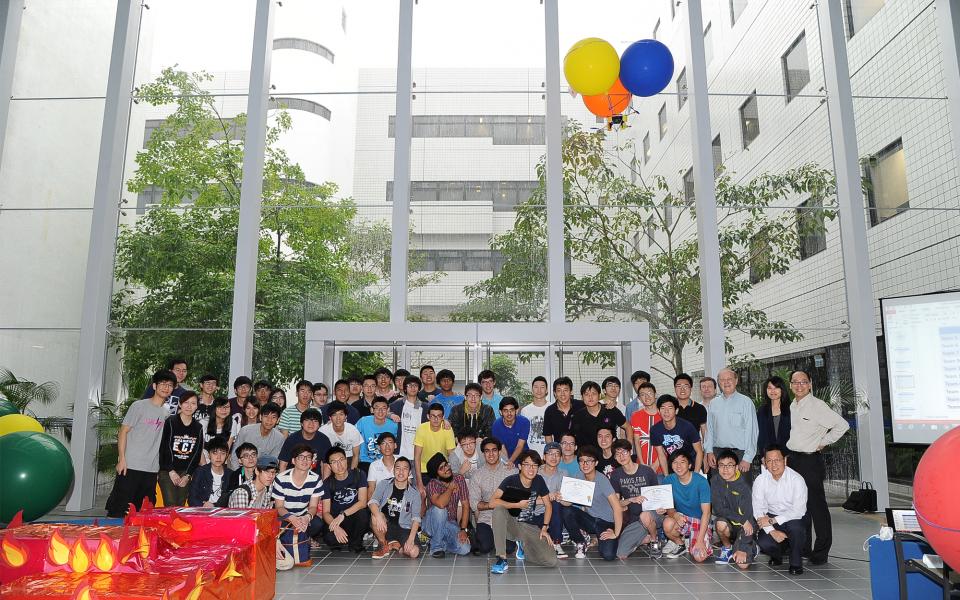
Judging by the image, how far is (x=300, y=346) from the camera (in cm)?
846

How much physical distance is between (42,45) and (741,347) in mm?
10534

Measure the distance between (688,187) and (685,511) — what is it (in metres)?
4.78

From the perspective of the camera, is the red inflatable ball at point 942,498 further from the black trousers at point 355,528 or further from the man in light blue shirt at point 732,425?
the black trousers at point 355,528

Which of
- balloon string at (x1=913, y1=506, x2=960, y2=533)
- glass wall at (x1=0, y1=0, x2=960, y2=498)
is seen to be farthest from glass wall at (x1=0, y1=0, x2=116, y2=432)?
balloon string at (x1=913, y1=506, x2=960, y2=533)

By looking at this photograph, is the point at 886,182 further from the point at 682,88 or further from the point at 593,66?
the point at 593,66

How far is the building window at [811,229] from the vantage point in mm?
8672

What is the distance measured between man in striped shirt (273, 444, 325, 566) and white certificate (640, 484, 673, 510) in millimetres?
2688

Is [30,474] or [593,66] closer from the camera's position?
[30,474]

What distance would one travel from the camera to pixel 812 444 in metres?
5.42

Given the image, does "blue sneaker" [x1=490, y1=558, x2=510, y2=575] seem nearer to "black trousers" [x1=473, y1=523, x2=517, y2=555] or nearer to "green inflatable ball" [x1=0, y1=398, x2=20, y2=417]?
"black trousers" [x1=473, y1=523, x2=517, y2=555]

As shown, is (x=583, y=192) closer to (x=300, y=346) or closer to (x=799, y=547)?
(x=300, y=346)

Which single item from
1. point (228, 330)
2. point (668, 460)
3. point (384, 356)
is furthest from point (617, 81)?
point (228, 330)

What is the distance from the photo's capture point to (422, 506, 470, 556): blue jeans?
5.51m

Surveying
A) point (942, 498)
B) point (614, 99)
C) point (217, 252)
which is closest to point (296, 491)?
point (942, 498)
